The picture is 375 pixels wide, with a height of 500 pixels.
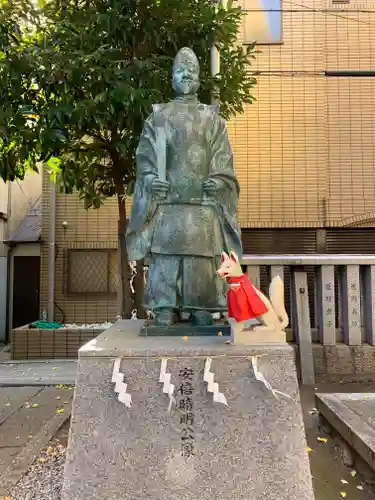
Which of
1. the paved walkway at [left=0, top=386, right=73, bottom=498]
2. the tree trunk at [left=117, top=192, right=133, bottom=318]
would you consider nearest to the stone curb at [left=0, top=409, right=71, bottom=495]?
the paved walkway at [left=0, top=386, right=73, bottom=498]

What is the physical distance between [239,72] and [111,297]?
5.52m

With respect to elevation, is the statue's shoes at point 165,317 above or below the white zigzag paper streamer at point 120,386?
above

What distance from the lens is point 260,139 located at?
29.5 ft

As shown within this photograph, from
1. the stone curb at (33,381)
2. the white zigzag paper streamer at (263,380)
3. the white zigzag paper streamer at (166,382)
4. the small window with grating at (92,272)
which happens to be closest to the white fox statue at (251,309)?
the white zigzag paper streamer at (263,380)

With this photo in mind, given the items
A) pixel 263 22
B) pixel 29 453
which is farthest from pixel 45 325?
pixel 263 22

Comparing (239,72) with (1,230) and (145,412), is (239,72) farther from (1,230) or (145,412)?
(1,230)

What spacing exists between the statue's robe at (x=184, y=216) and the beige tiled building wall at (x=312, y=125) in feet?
18.4

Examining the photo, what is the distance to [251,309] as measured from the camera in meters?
2.73

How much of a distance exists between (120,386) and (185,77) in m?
2.47

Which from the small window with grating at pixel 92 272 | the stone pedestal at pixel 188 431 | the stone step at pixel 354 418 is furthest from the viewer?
the small window with grating at pixel 92 272

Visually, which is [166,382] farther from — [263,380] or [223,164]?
[223,164]

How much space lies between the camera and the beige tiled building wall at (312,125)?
8.93 meters

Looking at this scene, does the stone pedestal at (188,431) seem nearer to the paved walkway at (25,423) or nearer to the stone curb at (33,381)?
the paved walkway at (25,423)

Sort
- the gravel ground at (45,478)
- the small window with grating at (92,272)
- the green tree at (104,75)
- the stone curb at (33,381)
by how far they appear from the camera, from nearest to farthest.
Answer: the gravel ground at (45,478) < the green tree at (104,75) < the stone curb at (33,381) < the small window with grating at (92,272)
